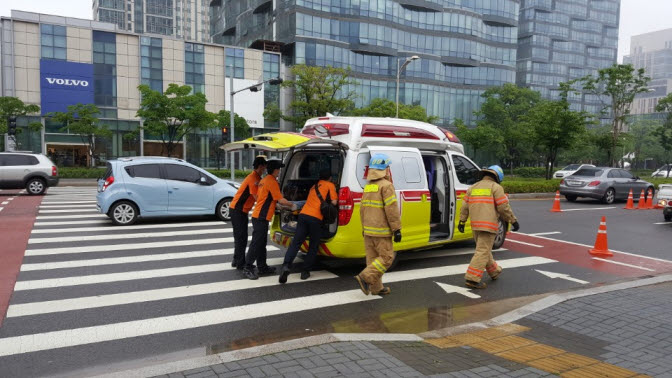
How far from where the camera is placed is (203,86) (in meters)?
48.6

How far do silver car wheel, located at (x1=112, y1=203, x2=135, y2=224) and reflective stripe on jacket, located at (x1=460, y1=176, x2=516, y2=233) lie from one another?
8.49m

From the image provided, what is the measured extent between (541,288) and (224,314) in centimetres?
458

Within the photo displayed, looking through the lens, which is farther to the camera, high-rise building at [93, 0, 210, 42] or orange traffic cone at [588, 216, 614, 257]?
high-rise building at [93, 0, 210, 42]

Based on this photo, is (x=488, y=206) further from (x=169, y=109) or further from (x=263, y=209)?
(x=169, y=109)

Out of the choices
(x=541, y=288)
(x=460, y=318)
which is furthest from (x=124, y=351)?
(x=541, y=288)

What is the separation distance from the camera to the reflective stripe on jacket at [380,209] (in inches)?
235

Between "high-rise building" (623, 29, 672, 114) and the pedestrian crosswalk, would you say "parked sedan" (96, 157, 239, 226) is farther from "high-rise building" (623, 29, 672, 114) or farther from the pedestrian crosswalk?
"high-rise building" (623, 29, 672, 114)

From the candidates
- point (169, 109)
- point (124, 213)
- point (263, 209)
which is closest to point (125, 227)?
point (124, 213)

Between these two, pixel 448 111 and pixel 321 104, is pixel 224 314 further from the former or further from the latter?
pixel 448 111

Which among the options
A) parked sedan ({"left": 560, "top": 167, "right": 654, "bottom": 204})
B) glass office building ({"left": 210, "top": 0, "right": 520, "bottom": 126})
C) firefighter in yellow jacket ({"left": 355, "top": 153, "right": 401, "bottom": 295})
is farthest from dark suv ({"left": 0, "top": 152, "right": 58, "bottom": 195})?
glass office building ({"left": 210, "top": 0, "right": 520, "bottom": 126})

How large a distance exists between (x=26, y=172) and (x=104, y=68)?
29894 millimetres

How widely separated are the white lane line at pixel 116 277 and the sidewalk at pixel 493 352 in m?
3.50

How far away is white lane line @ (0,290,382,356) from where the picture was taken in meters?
4.60

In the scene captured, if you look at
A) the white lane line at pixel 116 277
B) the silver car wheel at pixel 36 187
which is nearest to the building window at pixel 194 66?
the silver car wheel at pixel 36 187
